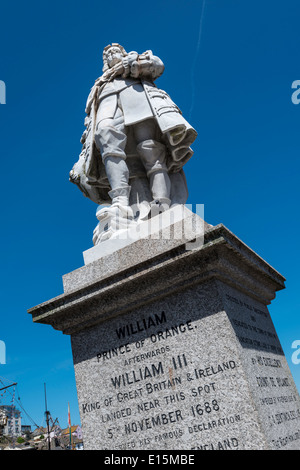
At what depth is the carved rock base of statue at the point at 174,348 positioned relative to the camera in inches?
128

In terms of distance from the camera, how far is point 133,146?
5379 millimetres

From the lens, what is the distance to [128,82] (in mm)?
5504

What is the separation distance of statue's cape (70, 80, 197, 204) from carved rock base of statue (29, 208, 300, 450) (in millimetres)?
1182

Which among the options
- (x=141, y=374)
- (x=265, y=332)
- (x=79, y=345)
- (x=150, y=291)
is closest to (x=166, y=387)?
(x=141, y=374)

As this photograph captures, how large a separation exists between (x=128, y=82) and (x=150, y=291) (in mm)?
3099

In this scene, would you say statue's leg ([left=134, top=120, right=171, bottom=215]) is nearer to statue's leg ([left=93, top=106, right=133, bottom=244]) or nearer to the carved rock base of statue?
statue's leg ([left=93, top=106, right=133, bottom=244])

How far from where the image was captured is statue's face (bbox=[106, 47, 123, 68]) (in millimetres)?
5719

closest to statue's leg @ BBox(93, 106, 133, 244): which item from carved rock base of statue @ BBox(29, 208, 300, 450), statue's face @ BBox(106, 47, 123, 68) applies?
carved rock base of statue @ BBox(29, 208, 300, 450)

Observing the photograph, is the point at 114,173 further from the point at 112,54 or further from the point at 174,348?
the point at 174,348

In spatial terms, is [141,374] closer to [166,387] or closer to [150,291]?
[166,387]

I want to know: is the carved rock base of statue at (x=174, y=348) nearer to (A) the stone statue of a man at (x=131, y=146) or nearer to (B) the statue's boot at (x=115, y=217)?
(B) the statue's boot at (x=115, y=217)

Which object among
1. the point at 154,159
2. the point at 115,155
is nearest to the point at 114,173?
the point at 115,155

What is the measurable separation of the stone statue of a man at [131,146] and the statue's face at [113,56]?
0.04 feet
